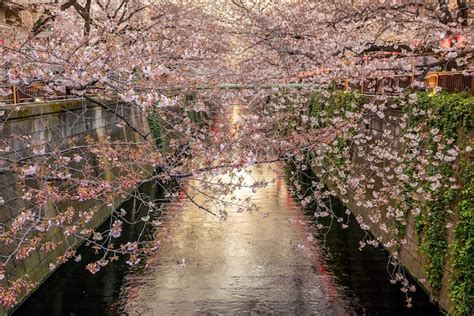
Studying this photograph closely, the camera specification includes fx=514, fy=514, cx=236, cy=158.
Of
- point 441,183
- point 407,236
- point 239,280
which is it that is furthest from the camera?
point 407,236

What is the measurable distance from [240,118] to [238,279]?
14.7 feet

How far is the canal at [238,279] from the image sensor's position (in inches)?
491

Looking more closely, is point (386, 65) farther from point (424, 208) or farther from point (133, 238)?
point (133, 238)

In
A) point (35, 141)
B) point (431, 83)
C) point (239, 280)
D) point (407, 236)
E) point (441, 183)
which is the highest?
point (431, 83)

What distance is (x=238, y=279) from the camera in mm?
14266

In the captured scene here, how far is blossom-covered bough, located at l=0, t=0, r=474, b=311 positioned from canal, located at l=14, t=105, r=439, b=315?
77 centimetres

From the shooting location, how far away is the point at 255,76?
82.1ft

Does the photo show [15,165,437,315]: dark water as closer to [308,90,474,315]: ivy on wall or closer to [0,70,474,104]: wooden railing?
[308,90,474,315]: ivy on wall

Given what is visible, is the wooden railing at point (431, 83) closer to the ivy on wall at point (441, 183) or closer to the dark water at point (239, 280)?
the ivy on wall at point (441, 183)

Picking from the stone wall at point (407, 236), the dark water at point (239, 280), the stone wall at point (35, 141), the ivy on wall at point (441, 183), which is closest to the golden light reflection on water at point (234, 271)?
the dark water at point (239, 280)

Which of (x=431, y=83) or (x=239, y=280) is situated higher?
(x=431, y=83)

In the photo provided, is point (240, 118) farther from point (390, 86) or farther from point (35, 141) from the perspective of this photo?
point (390, 86)

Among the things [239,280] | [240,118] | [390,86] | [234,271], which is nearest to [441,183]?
[240,118]

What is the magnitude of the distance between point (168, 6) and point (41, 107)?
37.1 ft
